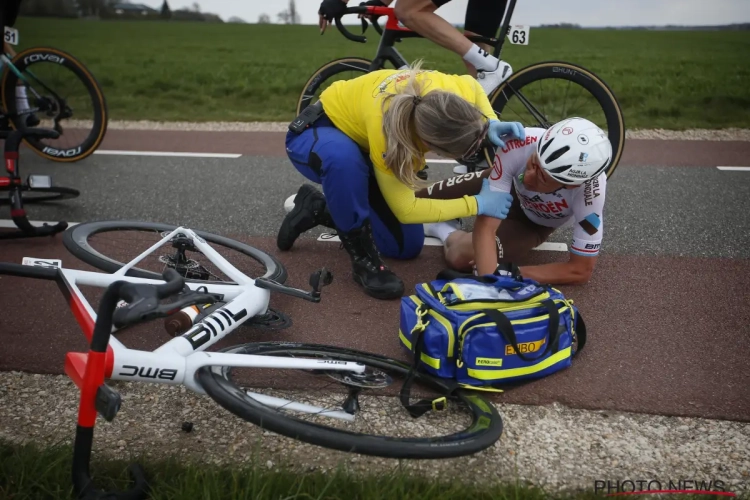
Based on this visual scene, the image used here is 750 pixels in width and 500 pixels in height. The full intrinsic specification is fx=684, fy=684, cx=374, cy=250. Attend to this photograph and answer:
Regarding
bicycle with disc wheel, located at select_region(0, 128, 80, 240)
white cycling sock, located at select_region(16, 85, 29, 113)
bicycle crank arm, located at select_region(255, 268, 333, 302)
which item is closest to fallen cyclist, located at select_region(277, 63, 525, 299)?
bicycle crank arm, located at select_region(255, 268, 333, 302)

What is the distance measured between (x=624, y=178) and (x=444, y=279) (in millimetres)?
3728

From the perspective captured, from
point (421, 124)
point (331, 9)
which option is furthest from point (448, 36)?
point (421, 124)

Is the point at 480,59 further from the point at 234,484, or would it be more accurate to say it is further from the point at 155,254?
the point at 234,484

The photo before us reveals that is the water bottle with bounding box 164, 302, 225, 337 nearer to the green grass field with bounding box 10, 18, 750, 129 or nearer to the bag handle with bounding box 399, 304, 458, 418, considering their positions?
the bag handle with bounding box 399, 304, 458, 418

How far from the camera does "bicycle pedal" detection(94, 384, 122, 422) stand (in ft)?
7.18

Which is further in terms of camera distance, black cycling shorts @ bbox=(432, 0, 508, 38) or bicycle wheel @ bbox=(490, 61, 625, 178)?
black cycling shorts @ bbox=(432, 0, 508, 38)

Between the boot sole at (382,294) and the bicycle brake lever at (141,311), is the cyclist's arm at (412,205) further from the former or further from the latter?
the bicycle brake lever at (141,311)

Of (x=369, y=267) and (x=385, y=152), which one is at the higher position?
(x=385, y=152)

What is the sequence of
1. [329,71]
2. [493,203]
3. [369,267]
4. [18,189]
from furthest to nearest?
[329,71] → [18,189] → [369,267] → [493,203]

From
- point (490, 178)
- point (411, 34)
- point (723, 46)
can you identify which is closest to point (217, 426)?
point (490, 178)

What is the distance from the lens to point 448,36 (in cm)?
529

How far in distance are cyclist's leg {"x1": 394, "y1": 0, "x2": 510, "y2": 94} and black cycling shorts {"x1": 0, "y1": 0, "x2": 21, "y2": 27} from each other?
3579 millimetres

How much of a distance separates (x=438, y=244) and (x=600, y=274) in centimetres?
116

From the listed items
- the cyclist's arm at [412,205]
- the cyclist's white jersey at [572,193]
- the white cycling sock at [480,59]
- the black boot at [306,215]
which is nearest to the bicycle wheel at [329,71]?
the white cycling sock at [480,59]
